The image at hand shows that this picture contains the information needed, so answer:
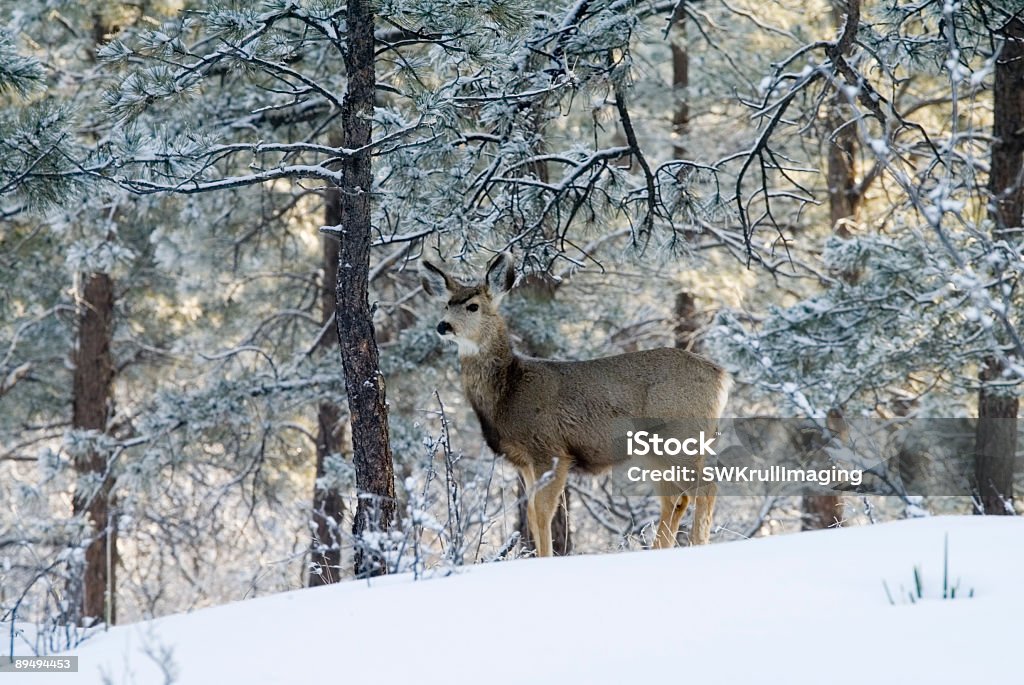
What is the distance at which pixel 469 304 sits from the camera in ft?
27.3

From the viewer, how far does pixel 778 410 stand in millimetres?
16469

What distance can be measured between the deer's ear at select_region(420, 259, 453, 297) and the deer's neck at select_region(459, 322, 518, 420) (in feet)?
1.58

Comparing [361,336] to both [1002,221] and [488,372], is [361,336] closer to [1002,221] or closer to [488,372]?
[488,372]

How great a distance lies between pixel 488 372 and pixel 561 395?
1.84ft

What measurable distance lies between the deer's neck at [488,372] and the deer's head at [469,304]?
0.03 metres

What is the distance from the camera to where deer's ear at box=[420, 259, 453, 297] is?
27.3 ft

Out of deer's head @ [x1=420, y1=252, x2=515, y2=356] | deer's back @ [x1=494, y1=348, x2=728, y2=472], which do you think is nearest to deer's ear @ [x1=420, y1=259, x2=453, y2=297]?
deer's head @ [x1=420, y1=252, x2=515, y2=356]

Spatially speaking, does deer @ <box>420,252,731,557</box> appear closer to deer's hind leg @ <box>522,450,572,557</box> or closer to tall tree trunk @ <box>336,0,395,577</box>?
deer's hind leg @ <box>522,450,572,557</box>

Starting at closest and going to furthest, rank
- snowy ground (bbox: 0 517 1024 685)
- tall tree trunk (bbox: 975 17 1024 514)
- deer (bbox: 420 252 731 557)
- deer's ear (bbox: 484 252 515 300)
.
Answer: snowy ground (bbox: 0 517 1024 685) < deer's ear (bbox: 484 252 515 300) < deer (bbox: 420 252 731 557) < tall tree trunk (bbox: 975 17 1024 514)

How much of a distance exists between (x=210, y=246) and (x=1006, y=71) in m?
9.92

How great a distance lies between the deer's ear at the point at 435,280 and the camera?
27.3 feet

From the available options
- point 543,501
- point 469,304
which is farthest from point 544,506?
point 469,304

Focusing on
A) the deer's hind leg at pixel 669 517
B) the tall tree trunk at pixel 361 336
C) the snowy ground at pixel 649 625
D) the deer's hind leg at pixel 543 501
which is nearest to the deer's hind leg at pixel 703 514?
the deer's hind leg at pixel 669 517

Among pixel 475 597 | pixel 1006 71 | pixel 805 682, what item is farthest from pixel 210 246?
pixel 805 682
